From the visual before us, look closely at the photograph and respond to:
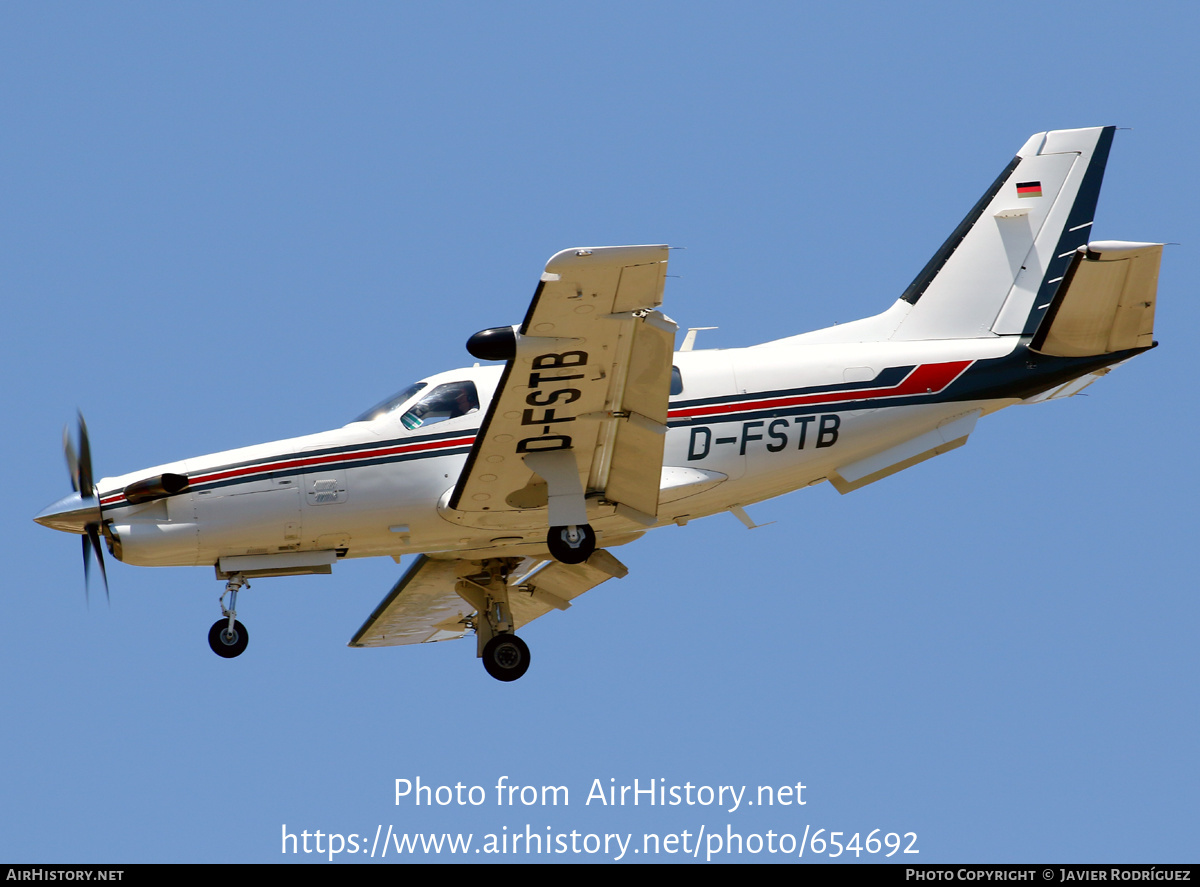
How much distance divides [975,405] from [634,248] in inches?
260

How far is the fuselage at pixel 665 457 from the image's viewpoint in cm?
1916

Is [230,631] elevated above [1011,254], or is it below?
below

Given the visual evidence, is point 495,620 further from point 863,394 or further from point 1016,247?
point 1016,247

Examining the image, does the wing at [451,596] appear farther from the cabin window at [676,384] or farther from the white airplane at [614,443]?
the cabin window at [676,384]

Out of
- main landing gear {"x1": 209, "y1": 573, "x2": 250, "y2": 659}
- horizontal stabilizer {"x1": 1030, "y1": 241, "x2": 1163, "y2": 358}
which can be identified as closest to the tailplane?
horizontal stabilizer {"x1": 1030, "y1": 241, "x2": 1163, "y2": 358}

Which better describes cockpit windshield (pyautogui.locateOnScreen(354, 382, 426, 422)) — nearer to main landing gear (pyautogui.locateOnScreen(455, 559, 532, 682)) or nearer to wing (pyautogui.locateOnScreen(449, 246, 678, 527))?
wing (pyautogui.locateOnScreen(449, 246, 678, 527))

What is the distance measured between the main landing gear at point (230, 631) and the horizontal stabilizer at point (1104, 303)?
10.7 metres

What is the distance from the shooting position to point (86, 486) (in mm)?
19219

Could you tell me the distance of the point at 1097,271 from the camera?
763 inches

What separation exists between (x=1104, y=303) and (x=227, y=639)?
464 inches

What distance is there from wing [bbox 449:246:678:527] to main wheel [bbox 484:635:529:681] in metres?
2.30

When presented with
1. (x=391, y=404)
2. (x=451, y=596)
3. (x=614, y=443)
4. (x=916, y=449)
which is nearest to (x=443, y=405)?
(x=391, y=404)

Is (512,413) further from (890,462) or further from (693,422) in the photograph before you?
(890,462)

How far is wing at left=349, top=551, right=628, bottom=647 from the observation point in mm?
22156
